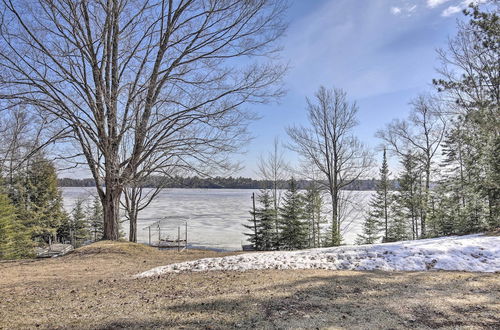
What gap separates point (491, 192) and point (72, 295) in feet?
40.5

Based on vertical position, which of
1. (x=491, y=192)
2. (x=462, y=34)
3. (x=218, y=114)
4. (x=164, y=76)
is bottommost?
(x=491, y=192)

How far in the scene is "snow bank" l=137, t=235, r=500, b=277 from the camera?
19.8ft

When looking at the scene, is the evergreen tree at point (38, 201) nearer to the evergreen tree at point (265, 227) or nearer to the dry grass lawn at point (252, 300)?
the evergreen tree at point (265, 227)

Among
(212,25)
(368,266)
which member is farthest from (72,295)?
(212,25)

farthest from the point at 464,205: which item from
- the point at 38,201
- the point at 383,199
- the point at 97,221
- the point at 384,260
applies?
the point at 97,221

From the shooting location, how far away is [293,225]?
19.3 m

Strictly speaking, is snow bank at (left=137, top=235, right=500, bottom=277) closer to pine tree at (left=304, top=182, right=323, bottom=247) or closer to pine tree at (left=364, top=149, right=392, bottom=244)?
pine tree at (left=304, top=182, right=323, bottom=247)

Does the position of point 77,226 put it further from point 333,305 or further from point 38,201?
point 333,305

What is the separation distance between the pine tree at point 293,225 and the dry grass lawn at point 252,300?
549 inches

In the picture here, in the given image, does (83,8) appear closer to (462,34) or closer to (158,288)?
(158,288)

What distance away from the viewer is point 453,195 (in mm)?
12773

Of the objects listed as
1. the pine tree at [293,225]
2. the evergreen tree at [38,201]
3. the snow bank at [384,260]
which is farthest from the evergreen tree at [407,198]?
the evergreen tree at [38,201]

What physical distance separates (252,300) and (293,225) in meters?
15.9

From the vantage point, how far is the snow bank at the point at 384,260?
602cm
